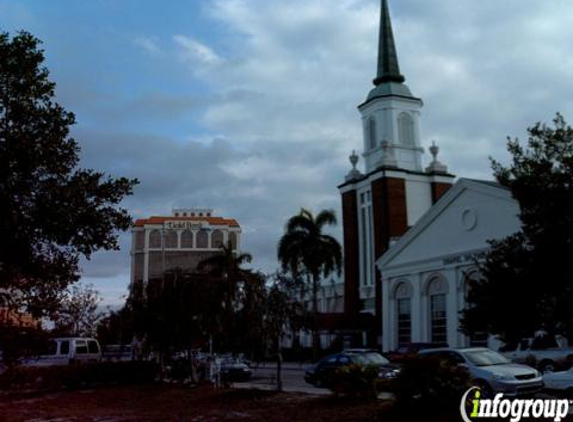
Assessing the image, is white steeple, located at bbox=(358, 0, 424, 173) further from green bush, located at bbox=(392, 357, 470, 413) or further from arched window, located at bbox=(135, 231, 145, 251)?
arched window, located at bbox=(135, 231, 145, 251)

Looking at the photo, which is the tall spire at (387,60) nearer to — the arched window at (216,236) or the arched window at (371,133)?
the arched window at (371,133)

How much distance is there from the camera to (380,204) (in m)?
58.3

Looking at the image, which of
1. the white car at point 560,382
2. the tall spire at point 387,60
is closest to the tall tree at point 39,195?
the white car at point 560,382

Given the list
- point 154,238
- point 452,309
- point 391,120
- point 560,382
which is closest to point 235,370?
point 560,382

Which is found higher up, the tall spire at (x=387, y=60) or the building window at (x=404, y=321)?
the tall spire at (x=387, y=60)

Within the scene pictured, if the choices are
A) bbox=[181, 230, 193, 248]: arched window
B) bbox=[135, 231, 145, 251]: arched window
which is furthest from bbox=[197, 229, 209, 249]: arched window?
bbox=[135, 231, 145, 251]: arched window

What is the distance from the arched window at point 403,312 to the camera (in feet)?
170

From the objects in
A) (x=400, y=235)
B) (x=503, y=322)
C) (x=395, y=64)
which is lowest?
(x=503, y=322)

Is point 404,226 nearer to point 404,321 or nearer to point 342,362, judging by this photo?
point 404,321

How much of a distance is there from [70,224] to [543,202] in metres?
9.28

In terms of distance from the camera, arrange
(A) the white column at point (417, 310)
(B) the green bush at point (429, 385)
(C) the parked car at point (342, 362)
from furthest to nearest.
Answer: (A) the white column at point (417, 310) < (C) the parked car at point (342, 362) < (B) the green bush at point (429, 385)

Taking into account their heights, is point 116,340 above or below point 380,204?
below

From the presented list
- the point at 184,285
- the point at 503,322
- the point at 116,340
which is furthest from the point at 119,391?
the point at 116,340

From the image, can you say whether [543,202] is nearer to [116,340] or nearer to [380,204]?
[380,204]
